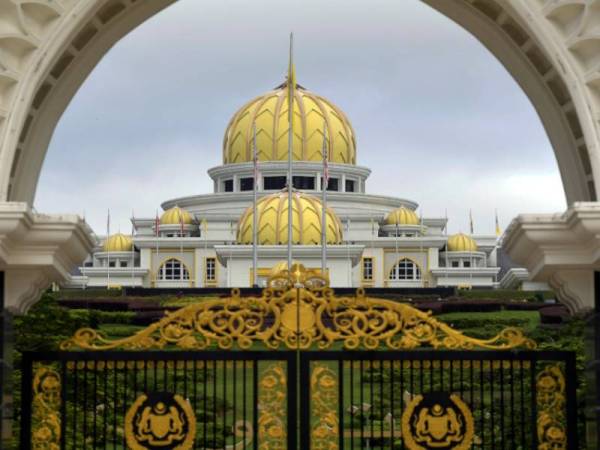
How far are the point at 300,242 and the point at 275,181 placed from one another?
1075cm

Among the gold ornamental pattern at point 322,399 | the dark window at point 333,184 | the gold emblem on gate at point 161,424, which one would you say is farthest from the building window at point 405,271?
the gold emblem on gate at point 161,424

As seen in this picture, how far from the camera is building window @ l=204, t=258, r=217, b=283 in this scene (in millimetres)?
67688

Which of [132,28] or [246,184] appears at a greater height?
[246,184]

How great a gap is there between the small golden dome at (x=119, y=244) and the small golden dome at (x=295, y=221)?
13.0 m

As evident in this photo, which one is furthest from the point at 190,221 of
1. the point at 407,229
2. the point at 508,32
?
the point at 508,32

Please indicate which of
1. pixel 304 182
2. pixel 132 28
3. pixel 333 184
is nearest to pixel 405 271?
pixel 333 184

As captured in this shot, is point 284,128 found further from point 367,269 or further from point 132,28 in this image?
point 132,28

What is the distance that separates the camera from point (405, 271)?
69562 mm

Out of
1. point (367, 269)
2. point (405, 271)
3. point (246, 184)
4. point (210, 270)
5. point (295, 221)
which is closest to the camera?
point (295, 221)

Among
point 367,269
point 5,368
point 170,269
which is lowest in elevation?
point 5,368

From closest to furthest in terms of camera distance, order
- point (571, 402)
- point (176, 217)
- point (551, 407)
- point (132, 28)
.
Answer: point (571, 402) < point (551, 407) < point (132, 28) < point (176, 217)

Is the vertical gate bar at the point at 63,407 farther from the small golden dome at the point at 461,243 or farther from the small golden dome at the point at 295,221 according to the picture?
the small golden dome at the point at 461,243

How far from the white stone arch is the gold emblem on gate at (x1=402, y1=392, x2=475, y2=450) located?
152 cm

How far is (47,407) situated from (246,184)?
60.4 meters
